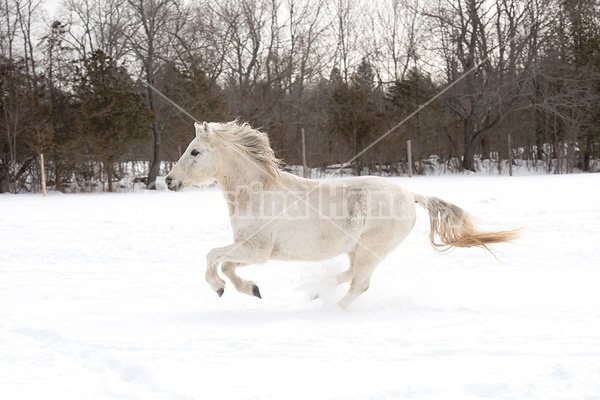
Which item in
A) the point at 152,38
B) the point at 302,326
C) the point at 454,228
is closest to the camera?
the point at 302,326

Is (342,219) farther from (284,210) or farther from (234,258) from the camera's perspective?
(234,258)

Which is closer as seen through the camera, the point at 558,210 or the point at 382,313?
the point at 382,313

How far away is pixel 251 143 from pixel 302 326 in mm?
1888

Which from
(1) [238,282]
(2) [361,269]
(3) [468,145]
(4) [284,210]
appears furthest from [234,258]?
(3) [468,145]

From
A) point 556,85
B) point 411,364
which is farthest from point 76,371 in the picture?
point 556,85

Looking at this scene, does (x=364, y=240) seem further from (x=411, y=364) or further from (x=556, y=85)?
(x=556, y=85)

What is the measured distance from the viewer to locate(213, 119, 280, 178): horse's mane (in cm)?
518

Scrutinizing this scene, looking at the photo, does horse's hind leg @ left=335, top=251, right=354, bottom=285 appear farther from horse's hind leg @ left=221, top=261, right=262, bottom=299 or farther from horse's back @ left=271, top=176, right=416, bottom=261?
horse's hind leg @ left=221, top=261, right=262, bottom=299

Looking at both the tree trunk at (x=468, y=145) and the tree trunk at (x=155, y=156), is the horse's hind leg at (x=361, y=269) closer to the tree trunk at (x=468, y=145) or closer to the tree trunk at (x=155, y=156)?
the tree trunk at (x=155, y=156)

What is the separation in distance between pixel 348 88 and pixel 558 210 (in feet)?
63.7

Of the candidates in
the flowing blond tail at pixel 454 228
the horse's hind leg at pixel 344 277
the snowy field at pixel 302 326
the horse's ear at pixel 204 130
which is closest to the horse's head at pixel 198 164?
the horse's ear at pixel 204 130

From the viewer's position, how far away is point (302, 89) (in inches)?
1313

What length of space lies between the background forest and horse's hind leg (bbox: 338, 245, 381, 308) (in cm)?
1831

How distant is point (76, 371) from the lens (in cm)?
307
